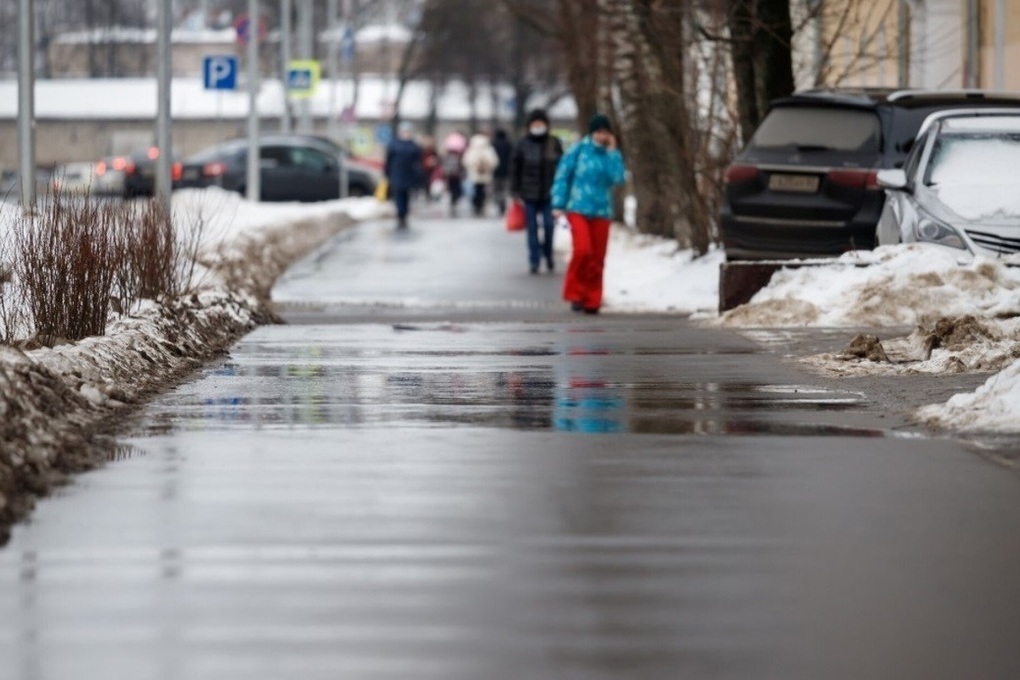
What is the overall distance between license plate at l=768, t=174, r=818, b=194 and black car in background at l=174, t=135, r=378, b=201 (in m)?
30.9

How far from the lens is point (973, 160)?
19.1m

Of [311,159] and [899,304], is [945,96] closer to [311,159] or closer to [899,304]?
[899,304]

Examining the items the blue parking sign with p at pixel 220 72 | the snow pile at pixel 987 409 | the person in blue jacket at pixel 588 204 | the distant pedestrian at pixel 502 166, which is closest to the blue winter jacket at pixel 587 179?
the person in blue jacket at pixel 588 204

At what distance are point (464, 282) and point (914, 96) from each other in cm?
675

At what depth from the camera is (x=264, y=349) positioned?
15125 millimetres

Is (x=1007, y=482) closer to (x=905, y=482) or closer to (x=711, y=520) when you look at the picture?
(x=905, y=482)

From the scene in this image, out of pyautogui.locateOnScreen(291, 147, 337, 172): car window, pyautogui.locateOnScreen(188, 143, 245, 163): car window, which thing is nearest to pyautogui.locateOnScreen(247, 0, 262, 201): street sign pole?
pyautogui.locateOnScreen(188, 143, 245, 163): car window

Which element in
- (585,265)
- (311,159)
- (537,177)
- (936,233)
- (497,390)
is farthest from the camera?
(311,159)

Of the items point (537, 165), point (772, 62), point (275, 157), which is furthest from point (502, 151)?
point (772, 62)

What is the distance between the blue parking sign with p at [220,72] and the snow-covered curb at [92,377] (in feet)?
61.4

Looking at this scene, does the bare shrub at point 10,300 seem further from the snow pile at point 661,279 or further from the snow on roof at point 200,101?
the snow on roof at point 200,101

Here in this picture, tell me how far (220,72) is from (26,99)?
51.3 feet

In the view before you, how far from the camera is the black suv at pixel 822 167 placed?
19484mm

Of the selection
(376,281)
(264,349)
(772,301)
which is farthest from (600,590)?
(376,281)
